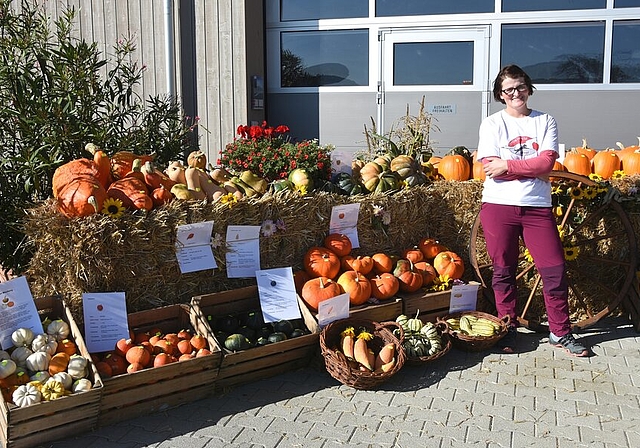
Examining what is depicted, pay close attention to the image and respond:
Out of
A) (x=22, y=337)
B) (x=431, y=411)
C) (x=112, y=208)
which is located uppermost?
(x=112, y=208)

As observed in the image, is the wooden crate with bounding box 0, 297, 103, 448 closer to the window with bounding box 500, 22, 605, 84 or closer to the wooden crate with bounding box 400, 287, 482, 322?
the wooden crate with bounding box 400, 287, 482, 322

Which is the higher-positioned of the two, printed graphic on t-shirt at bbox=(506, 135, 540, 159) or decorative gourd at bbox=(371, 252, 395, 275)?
printed graphic on t-shirt at bbox=(506, 135, 540, 159)

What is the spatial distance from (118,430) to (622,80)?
25.4 feet

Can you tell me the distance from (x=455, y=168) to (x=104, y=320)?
308cm

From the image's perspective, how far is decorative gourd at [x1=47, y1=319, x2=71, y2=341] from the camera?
11.8 ft

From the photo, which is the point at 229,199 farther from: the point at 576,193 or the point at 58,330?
the point at 576,193

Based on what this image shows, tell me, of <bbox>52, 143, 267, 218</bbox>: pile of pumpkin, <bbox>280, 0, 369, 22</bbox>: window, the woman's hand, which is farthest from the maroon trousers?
<bbox>280, 0, 369, 22</bbox>: window

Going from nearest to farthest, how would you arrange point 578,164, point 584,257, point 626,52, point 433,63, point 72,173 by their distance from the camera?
1. point 72,173
2. point 584,257
3. point 578,164
4. point 626,52
5. point 433,63

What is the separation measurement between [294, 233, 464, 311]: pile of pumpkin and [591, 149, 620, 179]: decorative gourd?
4.92 ft

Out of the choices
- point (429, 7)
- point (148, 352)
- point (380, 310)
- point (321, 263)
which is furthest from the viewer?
point (429, 7)

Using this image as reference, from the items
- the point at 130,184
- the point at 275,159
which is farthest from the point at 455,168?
the point at 130,184

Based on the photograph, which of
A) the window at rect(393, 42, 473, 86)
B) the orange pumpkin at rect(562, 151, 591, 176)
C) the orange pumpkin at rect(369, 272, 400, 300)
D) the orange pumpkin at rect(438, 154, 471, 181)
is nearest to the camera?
the orange pumpkin at rect(369, 272, 400, 300)

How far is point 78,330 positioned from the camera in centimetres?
Answer: 358

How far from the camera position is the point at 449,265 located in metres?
4.78
